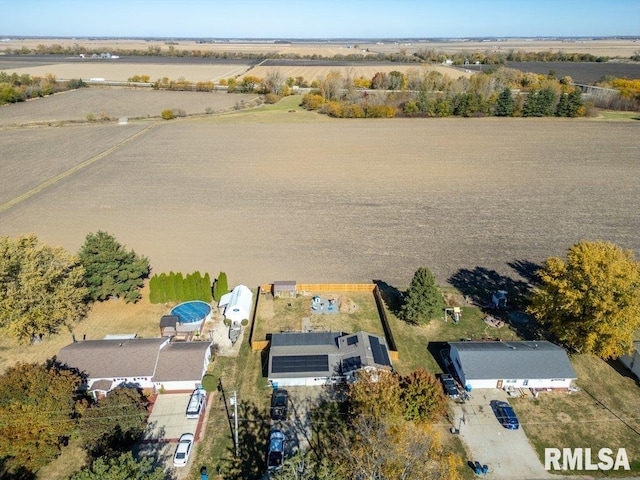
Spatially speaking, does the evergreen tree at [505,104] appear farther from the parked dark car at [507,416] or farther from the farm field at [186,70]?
the parked dark car at [507,416]

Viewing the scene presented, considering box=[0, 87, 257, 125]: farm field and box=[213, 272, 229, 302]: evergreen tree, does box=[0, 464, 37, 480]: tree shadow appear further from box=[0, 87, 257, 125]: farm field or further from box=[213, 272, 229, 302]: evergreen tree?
box=[0, 87, 257, 125]: farm field

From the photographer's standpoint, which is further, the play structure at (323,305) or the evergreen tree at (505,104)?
the evergreen tree at (505,104)

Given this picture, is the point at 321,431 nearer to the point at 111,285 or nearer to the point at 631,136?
the point at 111,285

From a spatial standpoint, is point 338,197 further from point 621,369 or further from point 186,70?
point 186,70

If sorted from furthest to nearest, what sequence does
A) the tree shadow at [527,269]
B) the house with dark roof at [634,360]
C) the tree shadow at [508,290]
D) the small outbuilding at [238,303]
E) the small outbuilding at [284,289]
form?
the tree shadow at [527,269] < the small outbuilding at [284,289] < the tree shadow at [508,290] < the small outbuilding at [238,303] < the house with dark roof at [634,360]

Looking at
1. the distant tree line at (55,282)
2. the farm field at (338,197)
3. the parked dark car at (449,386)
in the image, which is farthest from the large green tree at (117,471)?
the farm field at (338,197)

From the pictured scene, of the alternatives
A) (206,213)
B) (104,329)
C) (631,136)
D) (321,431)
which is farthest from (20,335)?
(631,136)
